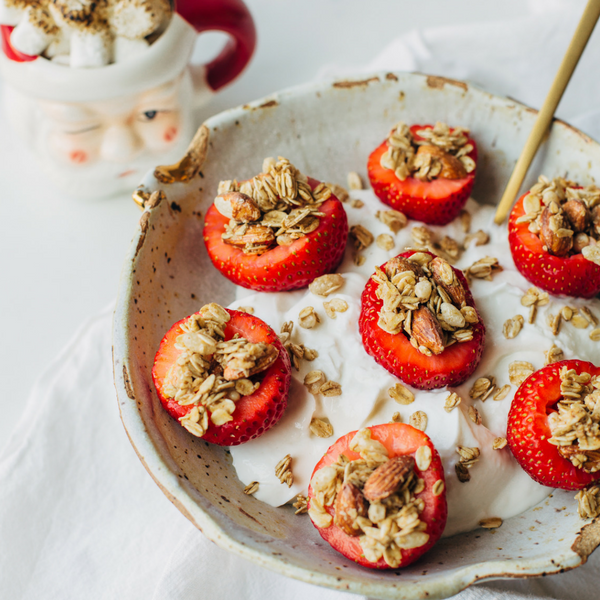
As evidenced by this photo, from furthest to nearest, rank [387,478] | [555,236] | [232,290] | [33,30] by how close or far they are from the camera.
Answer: [232,290], [33,30], [555,236], [387,478]

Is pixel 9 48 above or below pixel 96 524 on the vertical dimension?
above

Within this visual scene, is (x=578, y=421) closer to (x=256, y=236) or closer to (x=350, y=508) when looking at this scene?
(x=350, y=508)

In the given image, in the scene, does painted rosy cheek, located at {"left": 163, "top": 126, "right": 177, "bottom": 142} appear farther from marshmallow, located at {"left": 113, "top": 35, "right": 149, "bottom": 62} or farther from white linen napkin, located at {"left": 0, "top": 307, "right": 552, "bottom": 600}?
white linen napkin, located at {"left": 0, "top": 307, "right": 552, "bottom": 600}

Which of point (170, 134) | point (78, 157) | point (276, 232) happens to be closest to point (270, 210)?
point (276, 232)

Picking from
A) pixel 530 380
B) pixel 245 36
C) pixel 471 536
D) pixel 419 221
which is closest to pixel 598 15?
pixel 419 221

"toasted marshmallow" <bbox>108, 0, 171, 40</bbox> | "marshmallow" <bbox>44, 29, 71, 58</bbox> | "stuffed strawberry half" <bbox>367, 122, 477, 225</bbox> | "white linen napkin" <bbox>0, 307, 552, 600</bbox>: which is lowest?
"white linen napkin" <bbox>0, 307, 552, 600</bbox>

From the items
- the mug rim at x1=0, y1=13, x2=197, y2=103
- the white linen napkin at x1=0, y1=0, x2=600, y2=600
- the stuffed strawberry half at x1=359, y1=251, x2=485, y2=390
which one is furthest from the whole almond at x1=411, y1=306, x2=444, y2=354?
the mug rim at x1=0, y1=13, x2=197, y2=103

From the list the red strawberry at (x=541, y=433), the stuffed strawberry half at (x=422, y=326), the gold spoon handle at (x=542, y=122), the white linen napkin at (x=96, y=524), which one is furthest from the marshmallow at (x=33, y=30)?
the red strawberry at (x=541, y=433)
